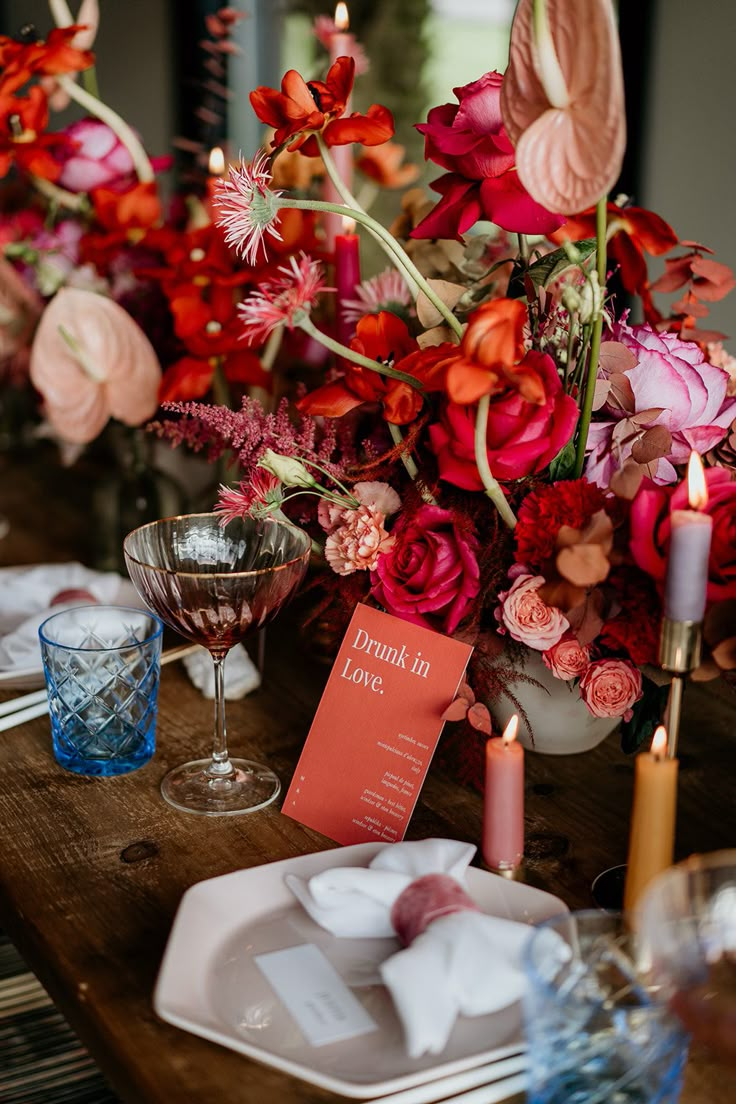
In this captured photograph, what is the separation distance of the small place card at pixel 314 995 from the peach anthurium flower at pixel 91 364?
81 centimetres

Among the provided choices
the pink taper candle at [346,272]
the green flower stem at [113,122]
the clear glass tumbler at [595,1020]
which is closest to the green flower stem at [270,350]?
the pink taper candle at [346,272]

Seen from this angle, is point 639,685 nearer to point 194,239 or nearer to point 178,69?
point 194,239

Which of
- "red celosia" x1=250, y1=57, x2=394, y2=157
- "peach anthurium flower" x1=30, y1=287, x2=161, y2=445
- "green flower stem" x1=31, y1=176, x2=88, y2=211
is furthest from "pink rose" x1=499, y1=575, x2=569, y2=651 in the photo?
"green flower stem" x1=31, y1=176, x2=88, y2=211

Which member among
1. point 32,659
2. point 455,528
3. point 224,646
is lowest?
point 32,659

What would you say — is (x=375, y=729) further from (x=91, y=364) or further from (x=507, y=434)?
(x=91, y=364)

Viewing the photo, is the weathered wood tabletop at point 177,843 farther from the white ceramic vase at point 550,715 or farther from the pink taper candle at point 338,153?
the pink taper candle at point 338,153

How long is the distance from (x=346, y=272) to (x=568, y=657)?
540 mm

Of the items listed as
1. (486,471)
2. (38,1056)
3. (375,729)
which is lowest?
(38,1056)

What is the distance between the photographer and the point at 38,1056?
125 cm

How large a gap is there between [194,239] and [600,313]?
0.65m

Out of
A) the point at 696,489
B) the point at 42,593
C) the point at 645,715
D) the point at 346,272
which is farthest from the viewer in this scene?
the point at 42,593

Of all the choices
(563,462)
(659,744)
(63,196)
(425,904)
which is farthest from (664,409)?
(63,196)

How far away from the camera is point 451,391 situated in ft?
2.31

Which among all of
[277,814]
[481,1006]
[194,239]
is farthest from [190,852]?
[194,239]
